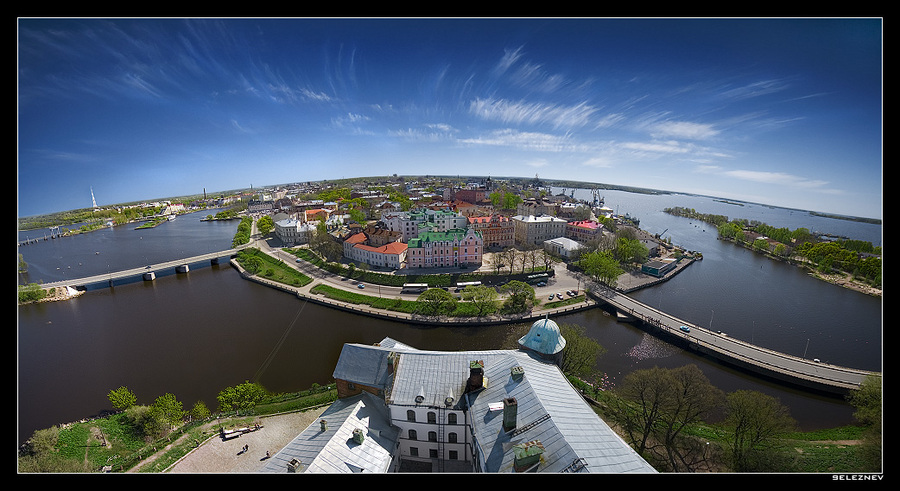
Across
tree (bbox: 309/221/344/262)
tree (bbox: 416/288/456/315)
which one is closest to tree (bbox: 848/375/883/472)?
tree (bbox: 416/288/456/315)

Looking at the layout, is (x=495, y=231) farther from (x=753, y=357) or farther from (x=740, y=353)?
(x=753, y=357)

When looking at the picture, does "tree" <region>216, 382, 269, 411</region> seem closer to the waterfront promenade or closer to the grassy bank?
the grassy bank

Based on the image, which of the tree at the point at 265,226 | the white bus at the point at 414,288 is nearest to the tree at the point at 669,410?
the white bus at the point at 414,288

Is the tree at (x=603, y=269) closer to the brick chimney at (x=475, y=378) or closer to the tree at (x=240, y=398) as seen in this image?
the brick chimney at (x=475, y=378)
